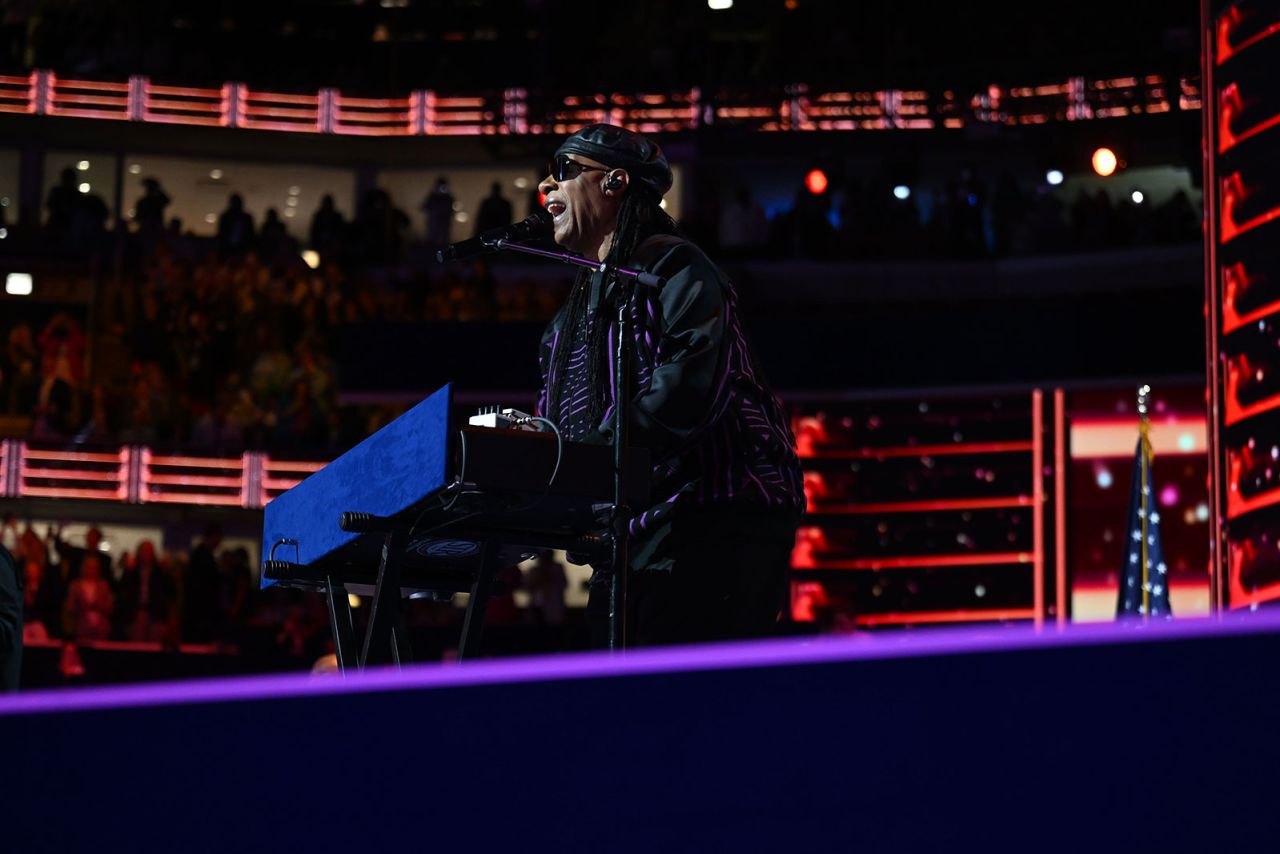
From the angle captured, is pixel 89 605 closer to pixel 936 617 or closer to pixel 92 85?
pixel 936 617

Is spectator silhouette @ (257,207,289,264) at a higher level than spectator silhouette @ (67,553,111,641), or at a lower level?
higher

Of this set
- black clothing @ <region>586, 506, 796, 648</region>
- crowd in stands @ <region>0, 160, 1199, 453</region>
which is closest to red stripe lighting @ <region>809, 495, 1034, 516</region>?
crowd in stands @ <region>0, 160, 1199, 453</region>

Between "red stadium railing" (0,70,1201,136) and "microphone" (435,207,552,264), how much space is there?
12992mm

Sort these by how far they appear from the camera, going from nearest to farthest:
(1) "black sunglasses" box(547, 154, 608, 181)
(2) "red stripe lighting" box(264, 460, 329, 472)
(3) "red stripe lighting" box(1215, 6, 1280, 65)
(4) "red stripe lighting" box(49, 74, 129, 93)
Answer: (1) "black sunglasses" box(547, 154, 608, 181) < (3) "red stripe lighting" box(1215, 6, 1280, 65) < (2) "red stripe lighting" box(264, 460, 329, 472) < (4) "red stripe lighting" box(49, 74, 129, 93)

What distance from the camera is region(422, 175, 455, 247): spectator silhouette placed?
59.5 feet

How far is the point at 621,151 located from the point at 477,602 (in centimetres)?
82

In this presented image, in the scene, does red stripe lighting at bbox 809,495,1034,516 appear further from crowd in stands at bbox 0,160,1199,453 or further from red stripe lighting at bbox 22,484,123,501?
red stripe lighting at bbox 22,484,123,501

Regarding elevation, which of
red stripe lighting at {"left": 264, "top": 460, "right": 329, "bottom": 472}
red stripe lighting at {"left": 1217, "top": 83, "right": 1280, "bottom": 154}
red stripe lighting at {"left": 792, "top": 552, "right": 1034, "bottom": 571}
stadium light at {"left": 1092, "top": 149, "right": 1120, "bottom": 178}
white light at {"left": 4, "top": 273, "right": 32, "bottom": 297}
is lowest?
red stripe lighting at {"left": 792, "top": 552, "right": 1034, "bottom": 571}

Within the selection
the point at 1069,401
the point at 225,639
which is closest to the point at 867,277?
the point at 1069,401

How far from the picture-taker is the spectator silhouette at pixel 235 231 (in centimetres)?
1752

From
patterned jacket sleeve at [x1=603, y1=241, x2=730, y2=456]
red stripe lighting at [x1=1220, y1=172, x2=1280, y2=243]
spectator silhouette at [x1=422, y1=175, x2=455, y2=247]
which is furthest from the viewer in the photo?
spectator silhouette at [x1=422, y1=175, x2=455, y2=247]

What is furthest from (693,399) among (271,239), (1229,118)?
(271,239)

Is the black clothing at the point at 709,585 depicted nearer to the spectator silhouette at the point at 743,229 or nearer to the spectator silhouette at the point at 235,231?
the spectator silhouette at the point at 743,229

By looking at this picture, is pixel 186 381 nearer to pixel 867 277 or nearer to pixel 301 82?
pixel 301 82
